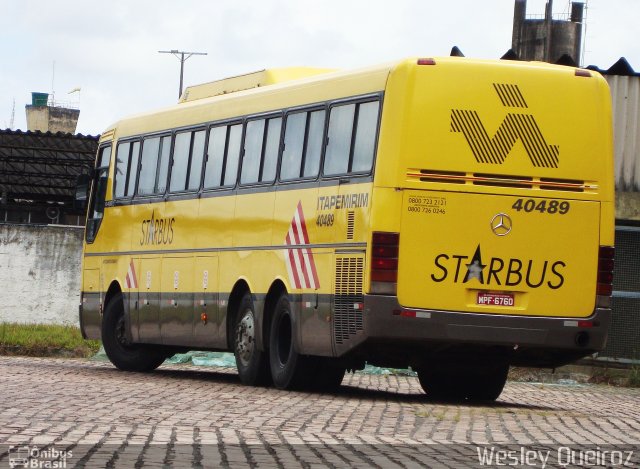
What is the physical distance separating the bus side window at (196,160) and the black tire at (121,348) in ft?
9.46

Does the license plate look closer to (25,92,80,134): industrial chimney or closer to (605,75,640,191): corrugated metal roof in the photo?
(605,75,640,191): corrugated metal roof

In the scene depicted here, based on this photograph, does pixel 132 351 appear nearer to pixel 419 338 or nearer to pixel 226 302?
pixel 226 302

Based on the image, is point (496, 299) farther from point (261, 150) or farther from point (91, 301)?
point (91, 301)

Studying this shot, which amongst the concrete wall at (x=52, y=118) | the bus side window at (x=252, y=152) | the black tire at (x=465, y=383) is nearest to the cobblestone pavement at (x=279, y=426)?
the black tire at (x=465, y=383)

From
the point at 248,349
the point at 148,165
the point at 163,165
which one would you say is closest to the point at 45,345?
the point at 148,165

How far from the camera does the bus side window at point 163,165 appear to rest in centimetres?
2286

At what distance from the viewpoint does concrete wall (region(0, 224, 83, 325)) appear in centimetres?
3788

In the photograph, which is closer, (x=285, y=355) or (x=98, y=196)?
(x=285, y=355)

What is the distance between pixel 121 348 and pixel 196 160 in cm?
373

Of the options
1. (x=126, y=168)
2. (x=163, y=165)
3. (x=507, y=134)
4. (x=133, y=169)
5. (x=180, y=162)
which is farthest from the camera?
(x=126, y=168)

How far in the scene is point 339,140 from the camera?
17.8m

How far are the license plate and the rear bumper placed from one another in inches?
5.2

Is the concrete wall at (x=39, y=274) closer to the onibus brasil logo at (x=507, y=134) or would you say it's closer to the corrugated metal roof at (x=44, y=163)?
the corrugated metal roof at (x=44, y=163)

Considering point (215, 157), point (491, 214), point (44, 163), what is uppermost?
point (44, 163)
